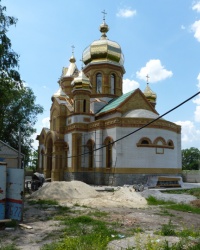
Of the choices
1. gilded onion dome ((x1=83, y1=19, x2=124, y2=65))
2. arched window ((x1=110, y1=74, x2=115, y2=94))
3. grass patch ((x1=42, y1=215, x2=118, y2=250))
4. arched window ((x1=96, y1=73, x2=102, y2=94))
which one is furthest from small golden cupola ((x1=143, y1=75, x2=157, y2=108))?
grass patch ((x1=42, y1=215, x2=118, y2=250))

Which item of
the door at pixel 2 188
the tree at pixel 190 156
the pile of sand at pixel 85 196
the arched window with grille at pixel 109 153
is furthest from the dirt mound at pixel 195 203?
the tree at pixel 190 156

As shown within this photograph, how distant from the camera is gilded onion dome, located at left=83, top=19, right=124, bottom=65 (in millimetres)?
29672

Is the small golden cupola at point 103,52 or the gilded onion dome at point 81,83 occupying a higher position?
the small golden cupola at point 103,52

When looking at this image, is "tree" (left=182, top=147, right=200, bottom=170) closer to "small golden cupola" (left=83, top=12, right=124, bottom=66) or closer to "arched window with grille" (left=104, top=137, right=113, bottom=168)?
"small golden cupola" (left=83, top=12, right=124, bottom=66)

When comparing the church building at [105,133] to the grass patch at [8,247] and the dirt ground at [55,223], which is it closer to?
the dirt ground at [55,223]

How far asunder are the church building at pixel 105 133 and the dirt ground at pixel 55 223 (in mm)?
9275

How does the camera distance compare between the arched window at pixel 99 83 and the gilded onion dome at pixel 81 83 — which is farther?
the arched window at pixel 99 83

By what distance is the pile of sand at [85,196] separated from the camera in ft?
43.3

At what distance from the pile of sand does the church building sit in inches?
188

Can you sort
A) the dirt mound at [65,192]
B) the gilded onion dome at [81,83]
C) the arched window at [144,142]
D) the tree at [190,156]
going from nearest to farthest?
1. the dirt mound at [65,192]
2. the arched window at [144,142]
3. the gilded onion dome at [81,83]
4. the tree at [190,156]

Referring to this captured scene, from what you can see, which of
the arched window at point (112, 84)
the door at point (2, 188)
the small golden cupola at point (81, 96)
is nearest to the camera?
the door at point (2, 188)

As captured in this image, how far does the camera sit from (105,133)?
75.6 ft

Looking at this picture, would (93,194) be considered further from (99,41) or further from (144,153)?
(99,41)

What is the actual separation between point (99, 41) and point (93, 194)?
19270 millimetres
